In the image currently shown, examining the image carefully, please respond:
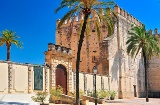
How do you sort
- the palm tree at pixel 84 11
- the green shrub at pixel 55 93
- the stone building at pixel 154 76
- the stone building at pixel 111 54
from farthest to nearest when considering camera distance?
the stone building at pixel 154 76, the stone building at pixel 111 54, the green shrub at pixel 55 93, the palm tree at pixel 84 11

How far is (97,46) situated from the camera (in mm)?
43062

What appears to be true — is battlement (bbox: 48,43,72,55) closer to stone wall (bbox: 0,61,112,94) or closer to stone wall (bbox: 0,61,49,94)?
stone wall (bbox: 0,61,112,94)

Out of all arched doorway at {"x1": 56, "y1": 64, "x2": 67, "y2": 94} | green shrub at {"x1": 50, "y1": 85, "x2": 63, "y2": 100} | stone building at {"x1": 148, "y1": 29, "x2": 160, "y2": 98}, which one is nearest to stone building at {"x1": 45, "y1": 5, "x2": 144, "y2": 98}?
stone building at {"x1": 148, "y1": 29, "x2": 160, "y2": 98}

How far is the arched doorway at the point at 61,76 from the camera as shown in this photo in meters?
29.0

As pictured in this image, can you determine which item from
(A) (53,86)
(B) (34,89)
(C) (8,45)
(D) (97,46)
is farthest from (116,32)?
(B) (34,89)

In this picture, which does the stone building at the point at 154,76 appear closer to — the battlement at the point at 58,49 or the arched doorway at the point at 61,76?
the arched doorway at the point at 61,76

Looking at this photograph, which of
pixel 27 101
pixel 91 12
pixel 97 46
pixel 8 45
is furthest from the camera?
pixel 97 46

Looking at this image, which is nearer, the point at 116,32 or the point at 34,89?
the point at 34,89

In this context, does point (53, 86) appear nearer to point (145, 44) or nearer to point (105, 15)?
point (105, 15)

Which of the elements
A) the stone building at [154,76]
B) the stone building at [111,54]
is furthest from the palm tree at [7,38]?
the stone building at [154,76]

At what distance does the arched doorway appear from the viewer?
29016mm

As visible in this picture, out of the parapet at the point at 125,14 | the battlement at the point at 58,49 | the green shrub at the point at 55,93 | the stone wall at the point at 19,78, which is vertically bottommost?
the green shrub at the point at 55,93

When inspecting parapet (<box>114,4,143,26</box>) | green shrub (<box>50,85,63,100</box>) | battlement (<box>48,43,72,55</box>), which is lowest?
green shrub (<box>50,85,63,100</box>)

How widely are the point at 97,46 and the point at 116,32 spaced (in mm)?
3789
